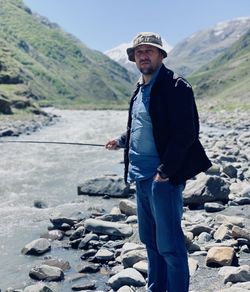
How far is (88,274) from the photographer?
8.98 m

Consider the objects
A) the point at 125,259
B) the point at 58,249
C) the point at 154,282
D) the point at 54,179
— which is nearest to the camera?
the point at 154,282

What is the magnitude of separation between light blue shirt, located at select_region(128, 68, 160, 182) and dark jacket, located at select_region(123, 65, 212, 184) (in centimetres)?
9

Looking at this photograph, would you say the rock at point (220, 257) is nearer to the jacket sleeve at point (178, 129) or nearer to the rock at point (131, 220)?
the jacket sleeve at point (178, 129)

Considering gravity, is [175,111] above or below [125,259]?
above

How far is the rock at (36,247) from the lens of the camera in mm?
10312

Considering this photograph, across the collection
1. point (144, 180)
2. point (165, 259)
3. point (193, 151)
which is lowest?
point (165, 259)

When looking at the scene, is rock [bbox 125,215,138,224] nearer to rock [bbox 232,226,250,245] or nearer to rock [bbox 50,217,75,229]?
rock [bbox 50,217,75,229]

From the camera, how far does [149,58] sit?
5.83 metres

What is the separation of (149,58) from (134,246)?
15.3 feet

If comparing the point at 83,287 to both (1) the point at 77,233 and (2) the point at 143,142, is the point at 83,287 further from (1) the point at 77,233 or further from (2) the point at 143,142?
(2) the point at 143,142

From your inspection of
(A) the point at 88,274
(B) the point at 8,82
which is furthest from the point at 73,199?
(B) the point at 8,82

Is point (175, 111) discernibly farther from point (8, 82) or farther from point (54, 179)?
point (8, 82)

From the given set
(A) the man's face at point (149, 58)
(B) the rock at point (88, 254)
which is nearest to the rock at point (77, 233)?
(B) the rock at point (88, 254)

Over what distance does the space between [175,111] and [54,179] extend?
1524 centimetres
